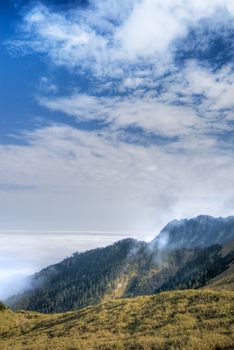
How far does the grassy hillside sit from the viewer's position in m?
20.6

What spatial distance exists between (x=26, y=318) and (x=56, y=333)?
79.9ft

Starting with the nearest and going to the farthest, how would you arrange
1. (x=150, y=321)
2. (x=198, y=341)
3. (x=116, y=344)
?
(x=198, y=341)
(x=116, y=344)
(x=150, y=321)

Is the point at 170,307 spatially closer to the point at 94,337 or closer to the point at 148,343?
the point at 94,337

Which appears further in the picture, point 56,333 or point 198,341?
point 56,333

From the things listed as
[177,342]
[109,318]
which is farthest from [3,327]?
[177,342]

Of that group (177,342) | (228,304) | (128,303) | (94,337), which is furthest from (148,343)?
(128,303)

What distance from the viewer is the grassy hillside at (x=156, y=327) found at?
2058cm

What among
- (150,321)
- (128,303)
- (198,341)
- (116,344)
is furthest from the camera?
(128,303)

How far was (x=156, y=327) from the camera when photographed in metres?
27.2

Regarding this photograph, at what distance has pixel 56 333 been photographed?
33.6 m

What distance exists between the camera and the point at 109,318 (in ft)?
114

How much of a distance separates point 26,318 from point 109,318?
1028 inches

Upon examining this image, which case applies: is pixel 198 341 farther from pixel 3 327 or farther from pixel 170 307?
pixel 3 327

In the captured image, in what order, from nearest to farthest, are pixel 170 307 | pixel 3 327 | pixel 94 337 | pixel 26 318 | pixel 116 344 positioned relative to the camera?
pixel 116 344, pixel 94 337, pixel 170 307, pixel 3 327, pixel 26 318
